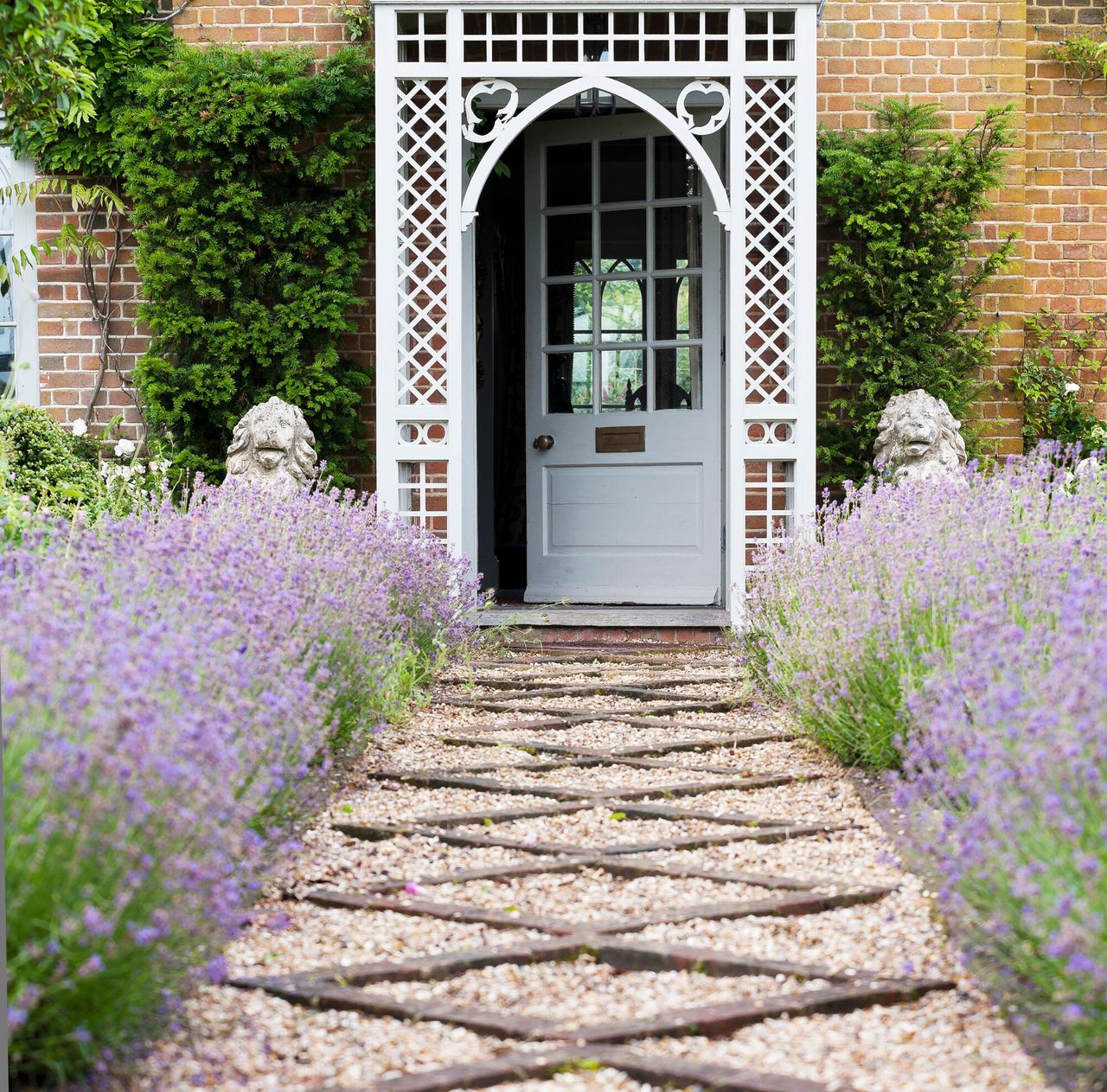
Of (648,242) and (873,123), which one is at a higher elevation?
(873,123)

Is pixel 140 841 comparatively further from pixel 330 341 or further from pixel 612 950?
pixel 330 341

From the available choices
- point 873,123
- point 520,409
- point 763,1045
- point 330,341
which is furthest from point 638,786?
point 520,409

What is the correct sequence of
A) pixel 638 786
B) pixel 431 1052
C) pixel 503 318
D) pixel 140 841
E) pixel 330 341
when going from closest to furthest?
pixel 140 841, pixel 431 1052, pixel 638 786, pixel 330 341, pixel 503 318

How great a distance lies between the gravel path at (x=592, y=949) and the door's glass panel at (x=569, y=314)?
12.7 feet

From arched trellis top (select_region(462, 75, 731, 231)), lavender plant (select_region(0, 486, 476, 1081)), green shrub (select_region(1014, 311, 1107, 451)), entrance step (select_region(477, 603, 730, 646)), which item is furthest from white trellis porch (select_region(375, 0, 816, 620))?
lavender plant (select_region(0, 486, 476, 1081))

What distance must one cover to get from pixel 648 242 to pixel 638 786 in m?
4.33

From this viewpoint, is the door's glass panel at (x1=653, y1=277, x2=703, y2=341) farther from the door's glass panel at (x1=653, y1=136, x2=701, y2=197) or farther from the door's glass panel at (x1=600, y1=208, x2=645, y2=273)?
the door's glass panel at (x1=653, y1=136, x2=701, y2=197)

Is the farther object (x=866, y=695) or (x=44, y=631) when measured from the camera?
(x=866, y=695)

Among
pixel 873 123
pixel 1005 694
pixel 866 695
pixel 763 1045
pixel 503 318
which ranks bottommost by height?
pixel 763 1045

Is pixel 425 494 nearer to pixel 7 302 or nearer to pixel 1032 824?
pixel 7 302

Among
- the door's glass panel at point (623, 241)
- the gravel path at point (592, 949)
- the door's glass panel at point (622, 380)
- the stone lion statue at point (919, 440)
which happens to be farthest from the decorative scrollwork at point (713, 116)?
the gravel path at point (592, 949)

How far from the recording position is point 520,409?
9539 mm

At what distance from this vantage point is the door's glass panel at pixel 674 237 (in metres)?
7.58

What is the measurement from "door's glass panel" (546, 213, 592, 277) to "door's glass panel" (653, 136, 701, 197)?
0.45m
